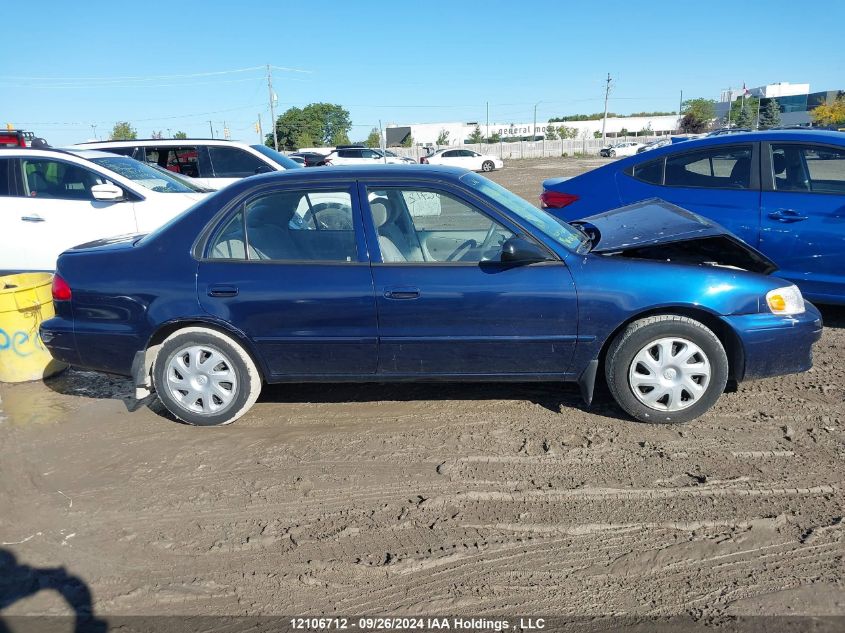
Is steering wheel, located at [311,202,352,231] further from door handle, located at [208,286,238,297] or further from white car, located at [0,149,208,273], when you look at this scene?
white car, located at [0,149,208,273]

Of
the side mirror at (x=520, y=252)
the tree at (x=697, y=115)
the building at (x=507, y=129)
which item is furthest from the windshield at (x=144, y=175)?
the building at (x=507, y=129)

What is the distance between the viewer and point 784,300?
3959mm

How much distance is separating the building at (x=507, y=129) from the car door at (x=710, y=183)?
82439 mm

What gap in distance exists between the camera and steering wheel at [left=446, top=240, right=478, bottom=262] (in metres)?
4.04

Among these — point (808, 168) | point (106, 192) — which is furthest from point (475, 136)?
point (808, 168)

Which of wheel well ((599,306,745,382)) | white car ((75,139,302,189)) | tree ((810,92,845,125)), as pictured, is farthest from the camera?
tree ((810,92,845,125))

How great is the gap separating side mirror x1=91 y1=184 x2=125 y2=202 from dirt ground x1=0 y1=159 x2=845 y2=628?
9.89ft

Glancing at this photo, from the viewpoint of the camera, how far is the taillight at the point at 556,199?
6547mm

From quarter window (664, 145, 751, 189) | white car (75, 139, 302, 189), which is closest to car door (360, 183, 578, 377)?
quarter window (664, 145, 751, 189)

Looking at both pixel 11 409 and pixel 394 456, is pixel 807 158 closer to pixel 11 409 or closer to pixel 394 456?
pixel 394 456

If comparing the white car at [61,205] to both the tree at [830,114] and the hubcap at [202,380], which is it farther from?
the tree at [830,114]

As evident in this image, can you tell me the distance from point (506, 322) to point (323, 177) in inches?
57.6

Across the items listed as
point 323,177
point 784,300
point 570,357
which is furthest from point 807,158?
point 323,177

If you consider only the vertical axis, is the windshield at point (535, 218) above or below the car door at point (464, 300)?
above
